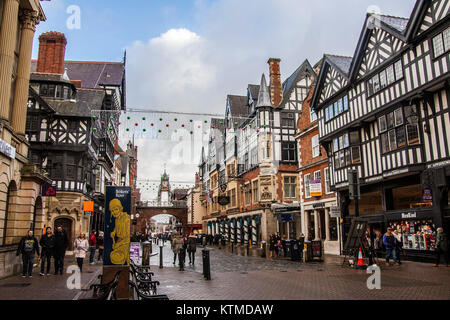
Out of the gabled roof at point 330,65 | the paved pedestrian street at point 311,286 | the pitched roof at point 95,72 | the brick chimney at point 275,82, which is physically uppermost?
the pitched roof at point 95,72

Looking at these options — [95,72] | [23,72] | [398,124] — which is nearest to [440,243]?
[398,124]

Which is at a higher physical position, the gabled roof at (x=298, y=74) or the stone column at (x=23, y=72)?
the gabled roof at (x=298, y=74)

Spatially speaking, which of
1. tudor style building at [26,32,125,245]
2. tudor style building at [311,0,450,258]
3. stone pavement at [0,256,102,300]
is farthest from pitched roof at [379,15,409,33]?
stone pavement at [0,256,102,300]

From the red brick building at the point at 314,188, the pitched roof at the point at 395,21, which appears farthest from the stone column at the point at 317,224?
the pitched roof at the point at 395,21

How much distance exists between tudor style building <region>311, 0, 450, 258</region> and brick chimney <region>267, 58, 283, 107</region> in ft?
39.8

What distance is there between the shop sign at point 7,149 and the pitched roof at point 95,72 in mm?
26798

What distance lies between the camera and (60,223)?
2781cm

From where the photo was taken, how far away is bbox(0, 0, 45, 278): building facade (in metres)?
13.3

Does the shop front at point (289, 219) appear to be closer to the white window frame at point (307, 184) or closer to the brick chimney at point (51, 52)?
the white window frame at point (307, 184)

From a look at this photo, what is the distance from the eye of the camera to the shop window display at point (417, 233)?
16.6m

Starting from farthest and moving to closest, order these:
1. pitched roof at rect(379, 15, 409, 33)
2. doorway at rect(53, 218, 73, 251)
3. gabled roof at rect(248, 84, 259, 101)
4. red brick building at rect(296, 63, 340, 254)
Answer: gabled roof at rect(248, 84, 259, 101), doorway at rect(53, 218, 73, 251), red brick building at rect(296, 63, 340, 254), pitched roof at rect(379, 15, 409, 33)

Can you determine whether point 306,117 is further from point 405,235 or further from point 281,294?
point 281,294

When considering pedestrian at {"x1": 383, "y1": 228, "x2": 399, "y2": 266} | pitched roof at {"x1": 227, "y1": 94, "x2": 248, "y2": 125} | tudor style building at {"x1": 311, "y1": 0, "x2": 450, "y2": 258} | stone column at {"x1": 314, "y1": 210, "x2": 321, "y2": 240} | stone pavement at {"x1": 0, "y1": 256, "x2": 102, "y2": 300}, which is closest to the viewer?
stone pavement at {"x1": 0, "y1": 256, "x2": 102, "y2": 300}

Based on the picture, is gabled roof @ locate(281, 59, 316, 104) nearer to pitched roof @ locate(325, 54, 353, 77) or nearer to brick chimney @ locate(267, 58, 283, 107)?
brick chimney @ locate(267, 58, 283, 107)
